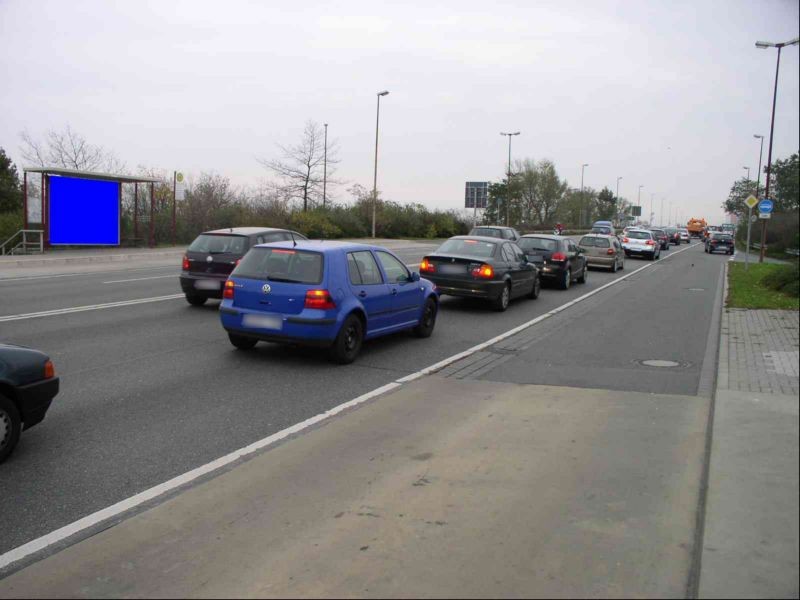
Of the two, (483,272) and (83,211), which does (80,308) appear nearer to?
(483,272)

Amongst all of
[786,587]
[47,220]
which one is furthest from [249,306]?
[47,220]

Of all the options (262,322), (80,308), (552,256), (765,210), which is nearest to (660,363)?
(765,210)

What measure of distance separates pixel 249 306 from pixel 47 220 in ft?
74.0

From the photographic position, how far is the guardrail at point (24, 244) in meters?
27.7

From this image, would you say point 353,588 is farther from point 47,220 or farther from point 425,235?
point 425,235

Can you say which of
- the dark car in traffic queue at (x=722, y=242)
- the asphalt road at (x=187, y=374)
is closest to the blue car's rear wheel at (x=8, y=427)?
the asphalt road at (x=187, y=374)

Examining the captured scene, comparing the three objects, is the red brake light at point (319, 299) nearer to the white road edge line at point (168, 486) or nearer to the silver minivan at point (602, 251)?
the white road edge line at point (168, 486)

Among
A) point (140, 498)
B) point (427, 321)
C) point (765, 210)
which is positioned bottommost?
point (140, 498)

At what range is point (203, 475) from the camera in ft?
17.3

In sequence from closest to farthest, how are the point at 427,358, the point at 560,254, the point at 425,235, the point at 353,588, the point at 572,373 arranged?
1. the point at 353,588
2. the point at 572,373
3. the point at 427,358
4. the point at 560,254
5. the point at 425,235

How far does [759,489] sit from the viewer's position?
2.51m

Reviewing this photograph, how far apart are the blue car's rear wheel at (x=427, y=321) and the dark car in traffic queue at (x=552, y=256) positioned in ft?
30.1

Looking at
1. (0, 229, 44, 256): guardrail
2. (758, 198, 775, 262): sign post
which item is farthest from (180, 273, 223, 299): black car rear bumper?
(0, 229, 44, 256): guardrail

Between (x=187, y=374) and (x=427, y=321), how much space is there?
4255mm
